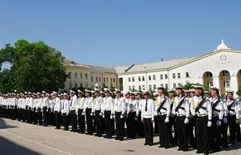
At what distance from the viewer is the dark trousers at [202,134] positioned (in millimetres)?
11344

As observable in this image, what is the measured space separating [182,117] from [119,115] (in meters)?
3.92

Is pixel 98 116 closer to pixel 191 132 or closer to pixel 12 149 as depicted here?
pixel 12 149

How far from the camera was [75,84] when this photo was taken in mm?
98875

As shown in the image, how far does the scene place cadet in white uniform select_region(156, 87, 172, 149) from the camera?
42.0 ft

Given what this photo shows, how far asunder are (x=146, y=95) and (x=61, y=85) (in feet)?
155

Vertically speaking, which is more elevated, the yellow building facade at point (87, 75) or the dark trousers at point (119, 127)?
the yellow building facade at point (87, 75)

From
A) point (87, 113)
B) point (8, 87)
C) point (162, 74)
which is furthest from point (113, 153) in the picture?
point (162, 74)

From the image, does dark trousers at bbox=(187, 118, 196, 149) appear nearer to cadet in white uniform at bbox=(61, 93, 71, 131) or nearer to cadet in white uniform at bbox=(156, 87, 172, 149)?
cadet in white uniform at bbox=(156, 87, 172, 149)

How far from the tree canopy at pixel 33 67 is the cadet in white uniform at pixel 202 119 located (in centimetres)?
A: 4649

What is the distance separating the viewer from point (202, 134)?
37.7 feet

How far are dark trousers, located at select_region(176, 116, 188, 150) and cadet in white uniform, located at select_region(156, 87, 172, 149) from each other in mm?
513

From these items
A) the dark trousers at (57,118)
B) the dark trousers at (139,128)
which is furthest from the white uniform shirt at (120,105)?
the dark trousers at (57,118)

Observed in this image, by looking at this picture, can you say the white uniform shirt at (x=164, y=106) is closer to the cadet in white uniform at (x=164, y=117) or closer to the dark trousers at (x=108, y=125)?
the cadet in white uniform at (x=164, y=117)

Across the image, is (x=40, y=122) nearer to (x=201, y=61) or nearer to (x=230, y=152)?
(x=230, y=152)
